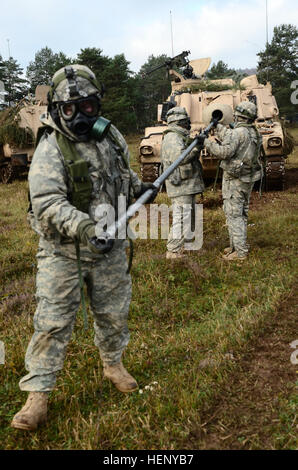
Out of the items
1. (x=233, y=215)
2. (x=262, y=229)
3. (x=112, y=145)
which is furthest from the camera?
(x=262, y=229)

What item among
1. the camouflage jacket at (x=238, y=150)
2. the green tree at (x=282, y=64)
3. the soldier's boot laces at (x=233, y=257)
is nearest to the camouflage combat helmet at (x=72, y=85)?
the camouflage jacket at (x=238, y=150)

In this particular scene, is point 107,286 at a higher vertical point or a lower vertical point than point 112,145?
lower

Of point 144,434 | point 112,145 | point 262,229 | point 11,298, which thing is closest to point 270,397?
point 144,434

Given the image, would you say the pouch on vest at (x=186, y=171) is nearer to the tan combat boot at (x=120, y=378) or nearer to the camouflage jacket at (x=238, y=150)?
the camouflage jacket at (x=238, y=150)

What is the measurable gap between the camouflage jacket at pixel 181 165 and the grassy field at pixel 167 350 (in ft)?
3.06

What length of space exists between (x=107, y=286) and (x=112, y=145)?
95 cm

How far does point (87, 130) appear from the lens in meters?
2.91

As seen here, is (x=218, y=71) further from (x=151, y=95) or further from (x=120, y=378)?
(x=120, y=378)

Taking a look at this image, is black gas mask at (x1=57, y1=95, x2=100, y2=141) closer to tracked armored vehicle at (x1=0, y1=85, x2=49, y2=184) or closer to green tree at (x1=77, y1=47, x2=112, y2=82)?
tracked armored vehicle at (x1=0, y1=85, x2=49, y2=184)

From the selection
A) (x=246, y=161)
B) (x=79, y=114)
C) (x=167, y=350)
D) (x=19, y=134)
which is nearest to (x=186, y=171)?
(x=246, y=161)

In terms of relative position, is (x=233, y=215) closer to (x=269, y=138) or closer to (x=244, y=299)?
(x=244, y=299)

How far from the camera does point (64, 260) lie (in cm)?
300

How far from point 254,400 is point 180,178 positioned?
3896 mm

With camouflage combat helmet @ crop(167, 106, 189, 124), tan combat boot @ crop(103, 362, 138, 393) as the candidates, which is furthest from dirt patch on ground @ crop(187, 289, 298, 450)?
camouflage combat helmet @ crop(167, 106, 189, 124)
